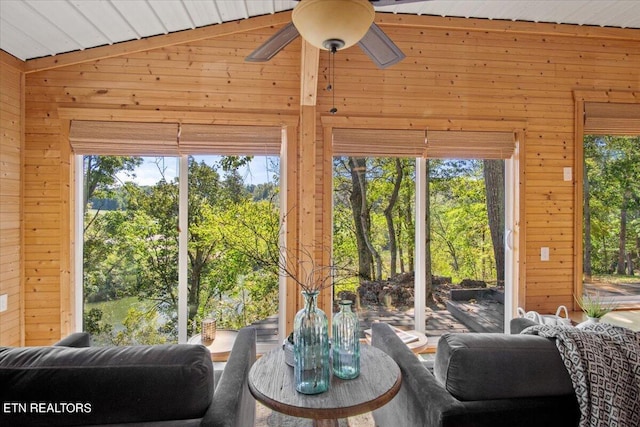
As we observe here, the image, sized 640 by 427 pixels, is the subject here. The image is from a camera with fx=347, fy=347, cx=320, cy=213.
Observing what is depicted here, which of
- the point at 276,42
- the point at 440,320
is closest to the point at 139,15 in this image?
the point at 276,42

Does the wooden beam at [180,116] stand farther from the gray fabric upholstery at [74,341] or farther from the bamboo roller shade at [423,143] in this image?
the gray fabric upholstery at [74,341]

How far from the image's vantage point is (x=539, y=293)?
10.9 feet

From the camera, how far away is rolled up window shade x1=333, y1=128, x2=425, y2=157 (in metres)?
3.14

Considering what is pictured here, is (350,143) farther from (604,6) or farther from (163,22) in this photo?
(604,6)

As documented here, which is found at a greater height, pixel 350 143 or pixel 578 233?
pixel 350 143

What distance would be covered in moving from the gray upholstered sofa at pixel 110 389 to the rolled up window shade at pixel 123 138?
6.82 feet

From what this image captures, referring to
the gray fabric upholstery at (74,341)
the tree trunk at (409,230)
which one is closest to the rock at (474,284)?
the tree trunk at (409,230)

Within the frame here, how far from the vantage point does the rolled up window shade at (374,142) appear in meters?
→ 3.14

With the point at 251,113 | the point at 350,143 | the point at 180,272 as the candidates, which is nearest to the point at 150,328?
the point at 180,272

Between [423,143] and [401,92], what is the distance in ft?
1.70

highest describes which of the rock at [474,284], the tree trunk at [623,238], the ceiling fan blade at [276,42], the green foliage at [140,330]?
the ceiling fan blade at [276,42]

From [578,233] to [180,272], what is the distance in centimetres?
376

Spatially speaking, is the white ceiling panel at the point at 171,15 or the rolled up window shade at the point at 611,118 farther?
the rolled up window shade at the point at 611,118

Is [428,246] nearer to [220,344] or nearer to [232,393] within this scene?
[220,344]
